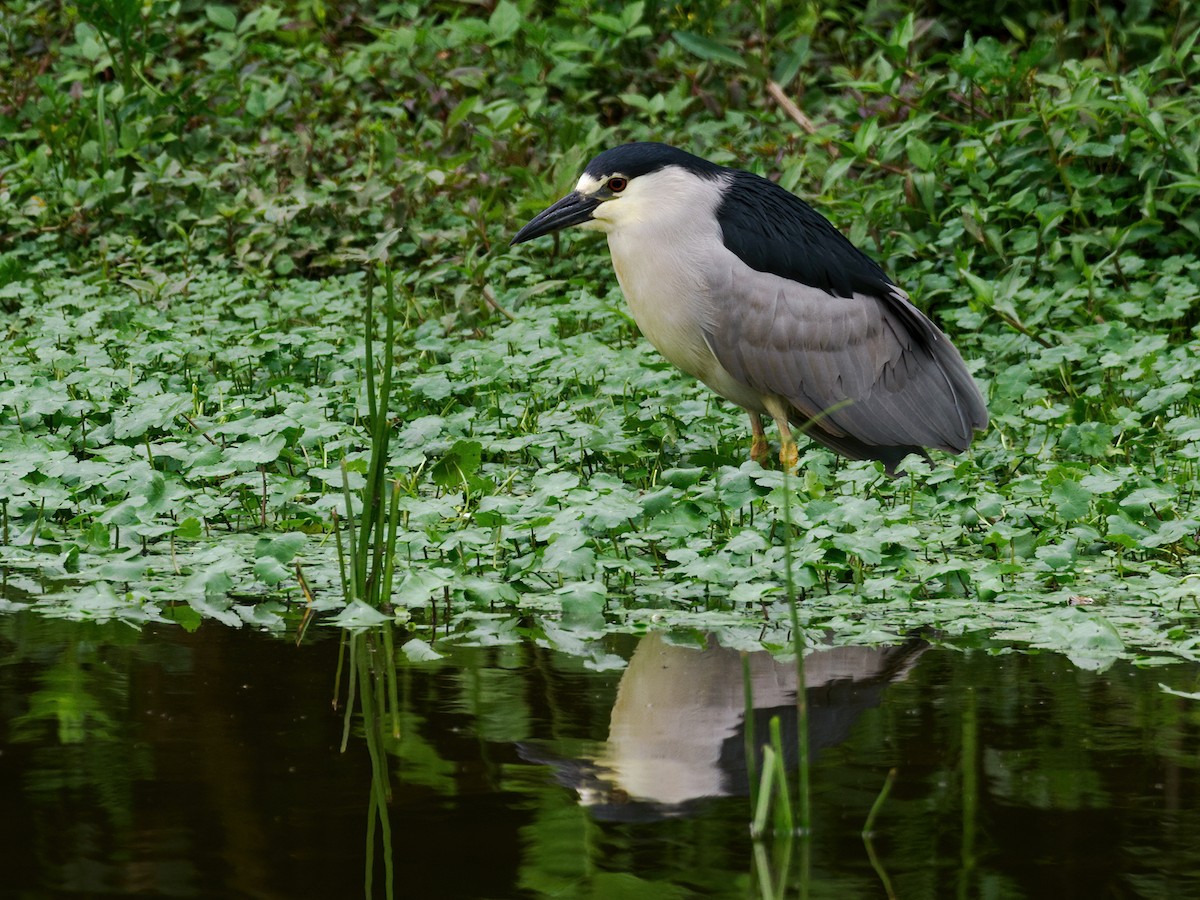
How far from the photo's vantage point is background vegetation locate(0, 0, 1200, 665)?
420 centimetres

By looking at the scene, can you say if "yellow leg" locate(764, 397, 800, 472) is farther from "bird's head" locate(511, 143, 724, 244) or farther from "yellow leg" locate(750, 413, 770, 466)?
"bird's head" locate(511, 143, 724, 244)

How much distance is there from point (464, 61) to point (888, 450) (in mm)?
5451

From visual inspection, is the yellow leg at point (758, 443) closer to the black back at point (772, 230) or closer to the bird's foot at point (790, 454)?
the bird's foot at point (790, 454)

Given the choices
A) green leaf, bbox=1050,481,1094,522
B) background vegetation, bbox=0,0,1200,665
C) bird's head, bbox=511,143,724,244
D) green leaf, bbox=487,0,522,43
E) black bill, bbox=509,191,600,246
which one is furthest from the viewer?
green leaf, bbox=487,0,522,43

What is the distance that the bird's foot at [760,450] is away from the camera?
5.46 m

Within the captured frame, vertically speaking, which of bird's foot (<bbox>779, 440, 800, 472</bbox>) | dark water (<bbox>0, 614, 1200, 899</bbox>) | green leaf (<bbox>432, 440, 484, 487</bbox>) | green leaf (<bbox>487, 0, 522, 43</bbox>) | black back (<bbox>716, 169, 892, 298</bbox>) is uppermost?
green leaf (<bbox>487, 0, 522, 43</bbox>)

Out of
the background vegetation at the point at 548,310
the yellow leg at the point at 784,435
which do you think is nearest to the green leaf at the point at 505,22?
the background vegetation at the point at 548,310

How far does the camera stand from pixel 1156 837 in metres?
2.76

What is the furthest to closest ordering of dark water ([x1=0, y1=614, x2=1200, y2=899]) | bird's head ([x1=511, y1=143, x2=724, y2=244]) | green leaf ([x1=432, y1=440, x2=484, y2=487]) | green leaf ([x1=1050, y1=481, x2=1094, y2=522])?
bird's head ([x1=511, y1=143, x2=724, y2=244]) → green leaf ([x1=432, y1=440, x2=484, y2=487]) → green leaf ([x1=1050, y1=481, x2=1094, y2=522]) → dark water ([x1=0, y1=614, x2=1200, y2=899])

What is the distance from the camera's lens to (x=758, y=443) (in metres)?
5.51

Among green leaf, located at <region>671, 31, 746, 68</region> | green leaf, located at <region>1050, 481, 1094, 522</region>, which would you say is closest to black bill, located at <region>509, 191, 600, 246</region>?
green leaf, located at <region>1050, 481, 1094, 522</region>

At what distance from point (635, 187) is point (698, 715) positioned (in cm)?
250

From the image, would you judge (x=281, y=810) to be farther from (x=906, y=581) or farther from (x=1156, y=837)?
(x=906, y=581)

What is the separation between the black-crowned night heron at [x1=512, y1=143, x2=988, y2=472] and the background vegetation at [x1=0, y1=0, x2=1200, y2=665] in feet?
0.66
